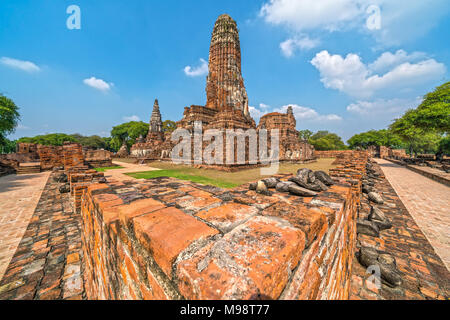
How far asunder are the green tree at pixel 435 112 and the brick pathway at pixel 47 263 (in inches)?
753

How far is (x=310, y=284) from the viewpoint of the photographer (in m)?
0.84

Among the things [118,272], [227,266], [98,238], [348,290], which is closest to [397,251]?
[348,290]

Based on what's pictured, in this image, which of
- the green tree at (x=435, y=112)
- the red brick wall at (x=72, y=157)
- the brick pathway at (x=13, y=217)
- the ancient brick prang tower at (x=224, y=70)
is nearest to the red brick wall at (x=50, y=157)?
the red brick wall at (x=72, y=157)

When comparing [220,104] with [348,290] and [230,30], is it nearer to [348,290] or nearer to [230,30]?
[230,30]

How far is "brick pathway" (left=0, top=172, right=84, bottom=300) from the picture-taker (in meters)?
1.70

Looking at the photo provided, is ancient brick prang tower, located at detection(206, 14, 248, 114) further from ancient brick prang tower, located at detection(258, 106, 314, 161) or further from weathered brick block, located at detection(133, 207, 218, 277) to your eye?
weathered brick block, located at detection(133, 207, 218, 277)

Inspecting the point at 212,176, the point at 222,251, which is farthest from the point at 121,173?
the point at 222,251

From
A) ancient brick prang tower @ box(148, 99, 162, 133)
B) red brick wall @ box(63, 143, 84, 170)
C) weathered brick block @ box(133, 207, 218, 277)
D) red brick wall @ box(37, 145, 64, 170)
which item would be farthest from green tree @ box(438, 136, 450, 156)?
red brick wall @ box(37, 145, 64, 170)

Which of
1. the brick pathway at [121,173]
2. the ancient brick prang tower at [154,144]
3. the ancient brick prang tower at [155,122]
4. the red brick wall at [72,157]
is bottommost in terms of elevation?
the brick pathway at [121,173]

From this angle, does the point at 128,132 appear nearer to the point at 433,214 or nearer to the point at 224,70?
the point at 224,70

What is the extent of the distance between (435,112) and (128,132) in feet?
139

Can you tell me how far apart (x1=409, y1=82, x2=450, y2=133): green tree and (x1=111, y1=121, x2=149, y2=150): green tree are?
38.3 metres

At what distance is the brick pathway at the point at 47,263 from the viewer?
1.70 meters

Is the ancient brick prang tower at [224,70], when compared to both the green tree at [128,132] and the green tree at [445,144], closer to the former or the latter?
the green tree at [128,132]
